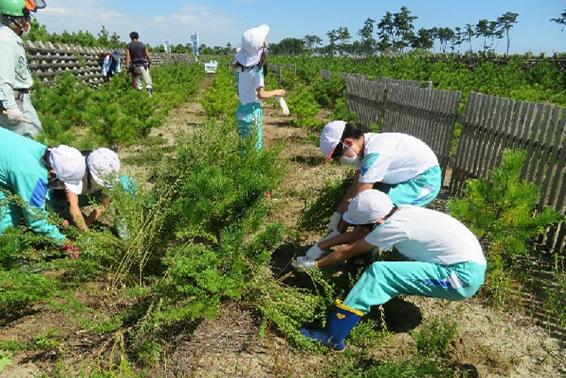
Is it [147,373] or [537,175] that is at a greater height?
[537,175]

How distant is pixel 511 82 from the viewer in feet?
52.2

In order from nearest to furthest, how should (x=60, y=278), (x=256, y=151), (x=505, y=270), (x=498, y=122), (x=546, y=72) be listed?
(x=60, y=278) → (x=505, y=270) → (x=256, y=151) → (x=498, y=122) → (x=546, y=72)

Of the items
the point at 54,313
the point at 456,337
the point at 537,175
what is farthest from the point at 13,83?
the point at 537,175

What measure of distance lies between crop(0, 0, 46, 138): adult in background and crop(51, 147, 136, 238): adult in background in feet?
2.73

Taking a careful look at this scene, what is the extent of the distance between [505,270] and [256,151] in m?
2.21

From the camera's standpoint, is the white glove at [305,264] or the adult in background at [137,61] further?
the adult in background at [137,61]

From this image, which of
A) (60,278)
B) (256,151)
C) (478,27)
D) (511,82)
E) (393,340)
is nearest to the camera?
(393,340)

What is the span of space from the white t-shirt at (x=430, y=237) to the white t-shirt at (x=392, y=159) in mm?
512

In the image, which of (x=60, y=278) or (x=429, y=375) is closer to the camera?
(x=429, y=375)

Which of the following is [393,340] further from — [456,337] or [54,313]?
[54,313]

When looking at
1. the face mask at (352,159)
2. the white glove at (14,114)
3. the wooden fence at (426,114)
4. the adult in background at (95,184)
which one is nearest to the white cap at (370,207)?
the face mask at (352,159)

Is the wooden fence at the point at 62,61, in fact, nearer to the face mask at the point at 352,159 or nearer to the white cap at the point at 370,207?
the face mask at the point at 352,159

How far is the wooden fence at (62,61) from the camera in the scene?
10.0 metres

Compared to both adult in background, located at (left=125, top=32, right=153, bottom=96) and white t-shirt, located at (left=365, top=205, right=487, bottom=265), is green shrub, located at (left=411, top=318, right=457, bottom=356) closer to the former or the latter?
white t-shirt, located at (left=365, top=205, right=487, bottom=265)
